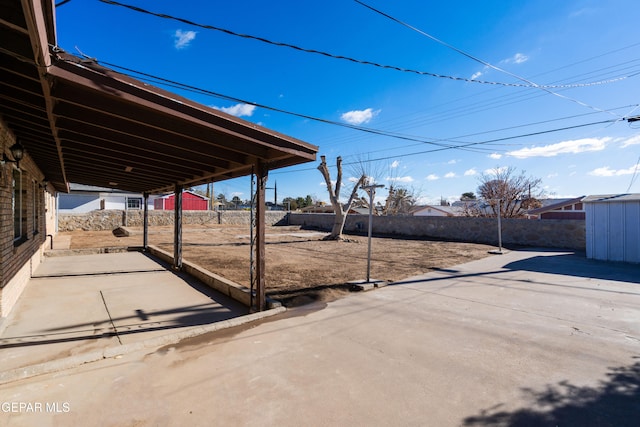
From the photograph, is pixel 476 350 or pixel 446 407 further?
pixel 476 350

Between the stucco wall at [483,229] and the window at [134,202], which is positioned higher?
the window at [134,202]

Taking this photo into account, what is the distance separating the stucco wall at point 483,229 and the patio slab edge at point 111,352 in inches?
562

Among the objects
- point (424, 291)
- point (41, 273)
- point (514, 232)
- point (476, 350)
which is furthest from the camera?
point (514, 232)

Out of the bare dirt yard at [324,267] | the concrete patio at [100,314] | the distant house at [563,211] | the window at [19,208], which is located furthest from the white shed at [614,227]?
the distant house at [563,211]

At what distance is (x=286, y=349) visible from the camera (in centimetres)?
370

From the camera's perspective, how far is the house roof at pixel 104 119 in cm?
248

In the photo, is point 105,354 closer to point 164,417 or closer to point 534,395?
point 164,417

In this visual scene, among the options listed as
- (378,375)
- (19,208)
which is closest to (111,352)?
(378,375)

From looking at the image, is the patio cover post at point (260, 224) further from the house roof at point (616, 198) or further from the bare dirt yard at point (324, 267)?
the house roof at point (616, 198)

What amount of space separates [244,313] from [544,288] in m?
6.12

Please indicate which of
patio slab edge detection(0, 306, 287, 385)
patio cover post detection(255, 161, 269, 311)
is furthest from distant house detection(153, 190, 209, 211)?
patio slab edge detection(0, 306, 287, 385)

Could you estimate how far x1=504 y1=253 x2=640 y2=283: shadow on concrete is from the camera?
789 cm

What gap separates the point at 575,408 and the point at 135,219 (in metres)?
26.2

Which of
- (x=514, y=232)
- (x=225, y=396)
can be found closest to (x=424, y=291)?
(x=225, y=396)
